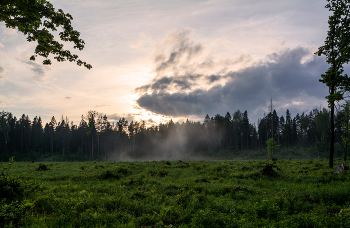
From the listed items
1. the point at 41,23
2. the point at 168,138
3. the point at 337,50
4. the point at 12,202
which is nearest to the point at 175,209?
the point at 12,202

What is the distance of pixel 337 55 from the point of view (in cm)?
2091

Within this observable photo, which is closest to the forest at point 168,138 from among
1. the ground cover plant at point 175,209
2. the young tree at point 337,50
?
the young tree at point 337,50

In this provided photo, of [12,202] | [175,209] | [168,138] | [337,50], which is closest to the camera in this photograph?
[12,202]

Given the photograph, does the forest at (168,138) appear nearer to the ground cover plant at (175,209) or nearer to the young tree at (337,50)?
the young tree at (337,50)

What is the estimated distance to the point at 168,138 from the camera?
359 feet

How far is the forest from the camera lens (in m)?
79.3

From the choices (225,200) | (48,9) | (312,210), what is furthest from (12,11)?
(312,210)

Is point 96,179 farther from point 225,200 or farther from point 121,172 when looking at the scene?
point 225,200

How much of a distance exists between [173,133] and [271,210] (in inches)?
4069

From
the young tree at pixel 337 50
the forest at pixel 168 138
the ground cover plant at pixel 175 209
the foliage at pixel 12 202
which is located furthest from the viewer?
the forest at pixel 168 138

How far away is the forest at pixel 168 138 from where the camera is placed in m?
79.3

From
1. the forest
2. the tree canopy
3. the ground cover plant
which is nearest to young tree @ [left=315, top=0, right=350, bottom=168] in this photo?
the ground cover plant

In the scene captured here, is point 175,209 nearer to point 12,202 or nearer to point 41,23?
point 12,202

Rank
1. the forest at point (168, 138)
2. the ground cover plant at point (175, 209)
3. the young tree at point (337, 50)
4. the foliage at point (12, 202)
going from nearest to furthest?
the foliage at point (12, 202) < the ground cover plant at point (175, 209) < the young tree at point (337, 50) < the forest at point (168, 138)
